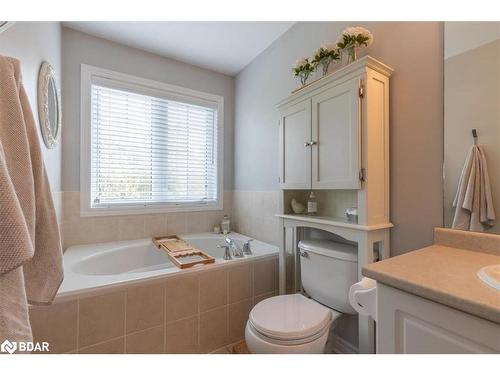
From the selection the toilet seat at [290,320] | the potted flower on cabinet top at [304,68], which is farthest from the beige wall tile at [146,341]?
the potted flower on cabinet top at [304,68]

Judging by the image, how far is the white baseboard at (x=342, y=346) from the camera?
4.89 ft

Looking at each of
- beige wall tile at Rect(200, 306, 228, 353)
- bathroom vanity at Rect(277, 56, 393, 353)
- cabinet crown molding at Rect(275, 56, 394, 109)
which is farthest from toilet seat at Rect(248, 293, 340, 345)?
cabinet crown molding at Rect(275, 56, 394, 109)

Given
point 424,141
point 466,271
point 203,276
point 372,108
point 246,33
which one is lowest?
point 203,276

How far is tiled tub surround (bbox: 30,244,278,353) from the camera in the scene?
119 cm

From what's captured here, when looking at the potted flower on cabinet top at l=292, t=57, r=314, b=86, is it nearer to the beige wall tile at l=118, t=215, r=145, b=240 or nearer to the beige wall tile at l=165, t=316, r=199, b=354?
the beige wall tile at l=165, t=316, r=199, b=354

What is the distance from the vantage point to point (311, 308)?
4.33 feet

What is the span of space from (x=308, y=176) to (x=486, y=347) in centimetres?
109

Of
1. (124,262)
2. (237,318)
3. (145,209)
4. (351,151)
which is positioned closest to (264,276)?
(237,318)

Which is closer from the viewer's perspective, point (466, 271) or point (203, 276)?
point (466, 271)

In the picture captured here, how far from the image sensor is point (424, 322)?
2.13 feet

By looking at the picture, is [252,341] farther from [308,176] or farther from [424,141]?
[424,141]

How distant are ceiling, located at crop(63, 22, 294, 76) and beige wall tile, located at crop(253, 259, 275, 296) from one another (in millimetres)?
1969
